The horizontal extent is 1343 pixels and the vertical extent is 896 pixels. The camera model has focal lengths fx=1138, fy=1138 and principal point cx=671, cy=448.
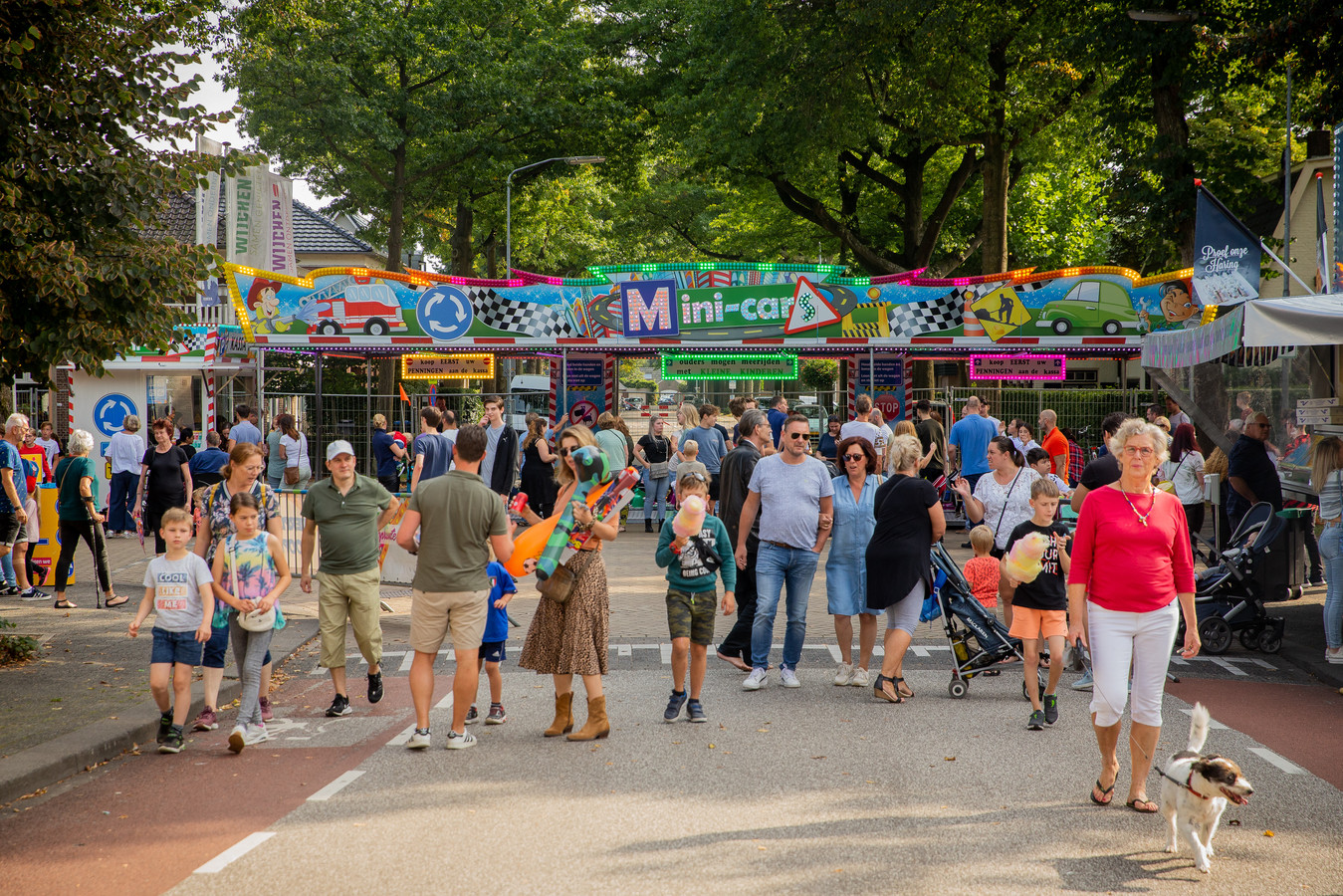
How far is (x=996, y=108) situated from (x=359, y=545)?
68.0ft

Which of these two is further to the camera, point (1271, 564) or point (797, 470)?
point (1271, 564)

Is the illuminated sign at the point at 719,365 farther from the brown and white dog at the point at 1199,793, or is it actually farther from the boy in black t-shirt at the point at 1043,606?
the brown and white dog at the point at 1199,793

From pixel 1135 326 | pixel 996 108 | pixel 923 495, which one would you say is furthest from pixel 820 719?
pixel 996 108

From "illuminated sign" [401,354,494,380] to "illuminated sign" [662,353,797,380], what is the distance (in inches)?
128

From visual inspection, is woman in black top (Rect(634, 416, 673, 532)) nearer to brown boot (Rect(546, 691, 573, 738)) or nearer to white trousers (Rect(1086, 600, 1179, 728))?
brown boot (Rect(546, 691, 573, 738))

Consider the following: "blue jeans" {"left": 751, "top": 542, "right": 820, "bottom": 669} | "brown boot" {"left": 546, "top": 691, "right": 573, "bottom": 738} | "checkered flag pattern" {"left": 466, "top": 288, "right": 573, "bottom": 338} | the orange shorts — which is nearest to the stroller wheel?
the orange shorts

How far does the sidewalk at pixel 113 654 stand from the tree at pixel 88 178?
2.21 m

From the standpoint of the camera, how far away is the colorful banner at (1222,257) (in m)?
13.2

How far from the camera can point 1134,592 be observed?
5.35 m

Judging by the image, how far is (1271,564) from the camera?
10.2 m

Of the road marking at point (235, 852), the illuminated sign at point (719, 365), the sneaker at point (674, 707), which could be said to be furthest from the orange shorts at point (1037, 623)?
the illuminated sign at point (719, 365)

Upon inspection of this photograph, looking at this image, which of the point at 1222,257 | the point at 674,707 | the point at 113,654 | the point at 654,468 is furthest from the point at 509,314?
the point at 674,707

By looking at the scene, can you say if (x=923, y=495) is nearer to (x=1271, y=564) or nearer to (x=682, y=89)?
(x=1271, y=564)

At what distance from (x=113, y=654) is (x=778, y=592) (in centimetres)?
528
